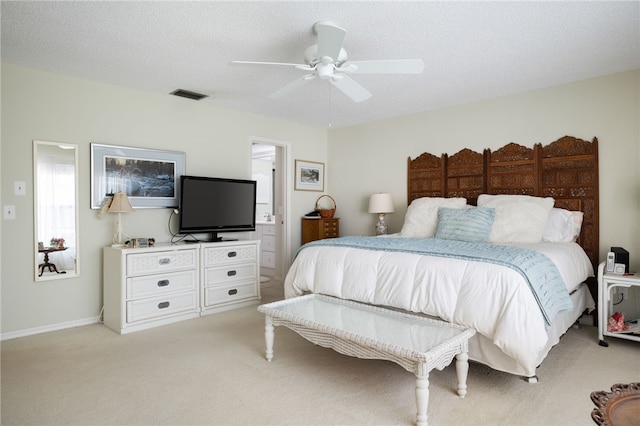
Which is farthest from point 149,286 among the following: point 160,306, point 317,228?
point 317,228

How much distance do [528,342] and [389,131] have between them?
11.8 ft

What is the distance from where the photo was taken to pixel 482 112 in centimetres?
439

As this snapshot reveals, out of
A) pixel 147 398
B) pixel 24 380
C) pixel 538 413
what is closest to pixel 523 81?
pixel 538 413

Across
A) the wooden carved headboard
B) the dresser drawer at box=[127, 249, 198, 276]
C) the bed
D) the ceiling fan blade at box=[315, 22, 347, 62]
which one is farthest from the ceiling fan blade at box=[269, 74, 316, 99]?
the wooden carved headboard

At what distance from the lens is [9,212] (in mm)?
3273

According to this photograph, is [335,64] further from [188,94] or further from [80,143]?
[80,143]

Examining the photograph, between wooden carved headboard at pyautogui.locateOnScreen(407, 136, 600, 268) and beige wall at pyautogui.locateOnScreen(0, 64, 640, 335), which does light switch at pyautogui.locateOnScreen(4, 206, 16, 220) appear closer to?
beige wall at pyautogui.locateOnScreen(0, 64, 640, 335)

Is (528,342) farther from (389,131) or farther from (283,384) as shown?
(389,131)

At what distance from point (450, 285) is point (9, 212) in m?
3.58

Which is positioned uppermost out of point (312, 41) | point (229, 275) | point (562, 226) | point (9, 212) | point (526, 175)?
point (312, 41)

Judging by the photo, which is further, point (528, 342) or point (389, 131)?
point (389, 131)

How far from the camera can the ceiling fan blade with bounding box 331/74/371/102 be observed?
2.86 m

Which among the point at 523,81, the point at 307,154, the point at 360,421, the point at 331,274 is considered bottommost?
the point at 360,421

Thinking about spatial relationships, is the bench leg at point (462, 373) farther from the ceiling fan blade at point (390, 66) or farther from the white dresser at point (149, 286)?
the white dresser at point (149, 286)
